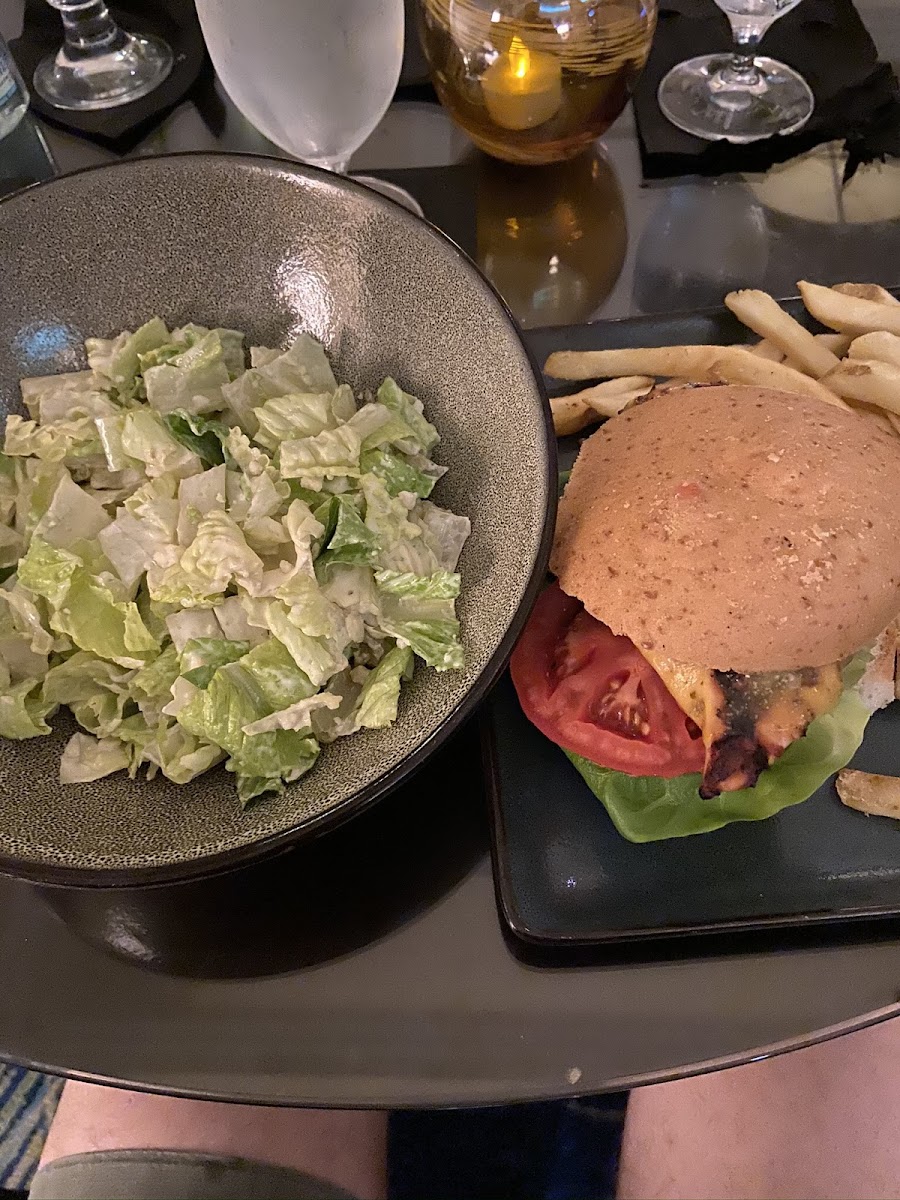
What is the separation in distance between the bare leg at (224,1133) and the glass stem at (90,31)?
189cm

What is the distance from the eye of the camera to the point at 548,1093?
0.90m

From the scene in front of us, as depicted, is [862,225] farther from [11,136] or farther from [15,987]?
[15,987]

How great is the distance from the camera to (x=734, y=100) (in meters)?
1.86

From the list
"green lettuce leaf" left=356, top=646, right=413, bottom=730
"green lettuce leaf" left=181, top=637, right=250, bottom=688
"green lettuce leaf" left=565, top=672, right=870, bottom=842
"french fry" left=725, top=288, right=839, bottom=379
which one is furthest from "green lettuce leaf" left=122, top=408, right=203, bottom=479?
"french fry" left=725, top=288, right=839, bottom=379

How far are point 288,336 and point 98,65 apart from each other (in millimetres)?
1091

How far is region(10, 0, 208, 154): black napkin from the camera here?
184cm

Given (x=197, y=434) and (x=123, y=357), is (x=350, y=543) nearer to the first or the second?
(x=197, y=434)

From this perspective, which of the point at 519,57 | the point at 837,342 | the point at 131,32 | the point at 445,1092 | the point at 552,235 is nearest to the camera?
the point at 445,1092

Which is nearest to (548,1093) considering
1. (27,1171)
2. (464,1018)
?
(464,1018)

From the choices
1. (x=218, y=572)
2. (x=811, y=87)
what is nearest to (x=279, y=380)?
(x=218, y=572)

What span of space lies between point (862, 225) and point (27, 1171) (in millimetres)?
2085

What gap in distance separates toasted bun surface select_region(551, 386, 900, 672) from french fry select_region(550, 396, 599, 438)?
24 centimetres

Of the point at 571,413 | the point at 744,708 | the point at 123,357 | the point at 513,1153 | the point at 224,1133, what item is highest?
the point at 123,357

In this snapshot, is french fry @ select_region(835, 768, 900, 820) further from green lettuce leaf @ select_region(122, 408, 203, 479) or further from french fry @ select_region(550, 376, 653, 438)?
green lettuce leaf @ select_region(122, 408, 203, 479)
